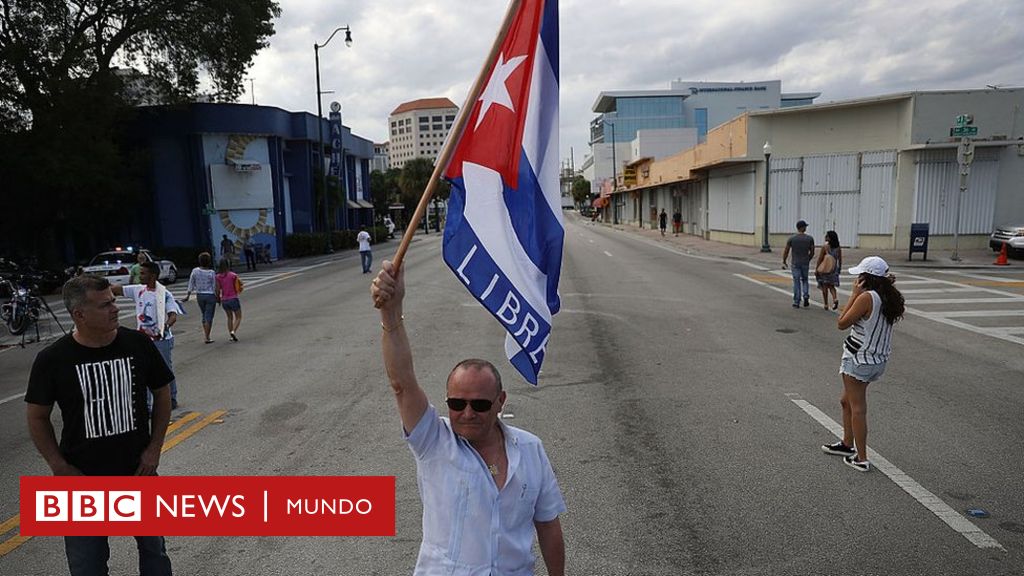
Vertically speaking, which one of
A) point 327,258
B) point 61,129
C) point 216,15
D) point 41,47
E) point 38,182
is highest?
point 216,15

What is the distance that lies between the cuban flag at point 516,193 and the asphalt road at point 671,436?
6.29 feet

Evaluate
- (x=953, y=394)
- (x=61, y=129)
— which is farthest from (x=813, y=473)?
(x=61, y=129)

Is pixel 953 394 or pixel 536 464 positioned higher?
pixel 536 464

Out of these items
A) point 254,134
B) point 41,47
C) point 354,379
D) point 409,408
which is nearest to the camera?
point 409,408

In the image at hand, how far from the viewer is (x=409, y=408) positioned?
2.59 meters

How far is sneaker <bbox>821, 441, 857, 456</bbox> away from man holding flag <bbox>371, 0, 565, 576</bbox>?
3.84 meters

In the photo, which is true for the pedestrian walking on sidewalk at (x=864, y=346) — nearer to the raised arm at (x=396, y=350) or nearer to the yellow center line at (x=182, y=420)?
the raised arm at (x=396, y=350)

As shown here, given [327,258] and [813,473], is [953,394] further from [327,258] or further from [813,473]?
Result: [327,258]

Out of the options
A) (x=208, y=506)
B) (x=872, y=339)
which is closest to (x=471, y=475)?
(x=208, y=506)

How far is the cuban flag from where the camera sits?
328cm

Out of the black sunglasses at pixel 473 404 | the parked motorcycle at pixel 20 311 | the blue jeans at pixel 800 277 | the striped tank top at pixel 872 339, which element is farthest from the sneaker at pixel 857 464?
the parked motorcycle at pixel 20 311

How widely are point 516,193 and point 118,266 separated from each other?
25071 mm

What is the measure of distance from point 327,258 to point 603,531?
110 ft

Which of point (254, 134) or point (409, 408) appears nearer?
point (409, 408)
